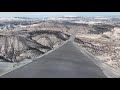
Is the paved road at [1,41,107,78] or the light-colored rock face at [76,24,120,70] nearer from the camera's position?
the paved road at [1,41,107,78]

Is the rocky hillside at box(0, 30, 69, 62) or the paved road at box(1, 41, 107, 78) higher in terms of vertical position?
the paved road at box(1, 41, 107, 78)

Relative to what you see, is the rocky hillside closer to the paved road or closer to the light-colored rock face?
the light-colored rock face

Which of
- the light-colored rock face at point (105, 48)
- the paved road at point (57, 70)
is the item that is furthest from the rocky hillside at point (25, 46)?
the paved road at point (57, 70)

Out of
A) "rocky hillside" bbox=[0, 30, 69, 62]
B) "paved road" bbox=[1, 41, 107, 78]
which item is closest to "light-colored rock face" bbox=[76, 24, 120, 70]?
"rocky hillside" bbox=[0, 30, 69, 62]

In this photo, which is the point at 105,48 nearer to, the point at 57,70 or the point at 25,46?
the point at 25,46

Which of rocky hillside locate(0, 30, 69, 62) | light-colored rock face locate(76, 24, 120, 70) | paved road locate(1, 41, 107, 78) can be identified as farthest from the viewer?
rocky hillside locate(0, 30, 69, 62)

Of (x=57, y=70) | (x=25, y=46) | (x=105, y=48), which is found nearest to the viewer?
(x=57, y=70)

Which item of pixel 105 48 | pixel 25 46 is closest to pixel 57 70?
pixel 25 46

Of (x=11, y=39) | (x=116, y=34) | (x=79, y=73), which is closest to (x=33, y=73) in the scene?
(x=79, y=73)
